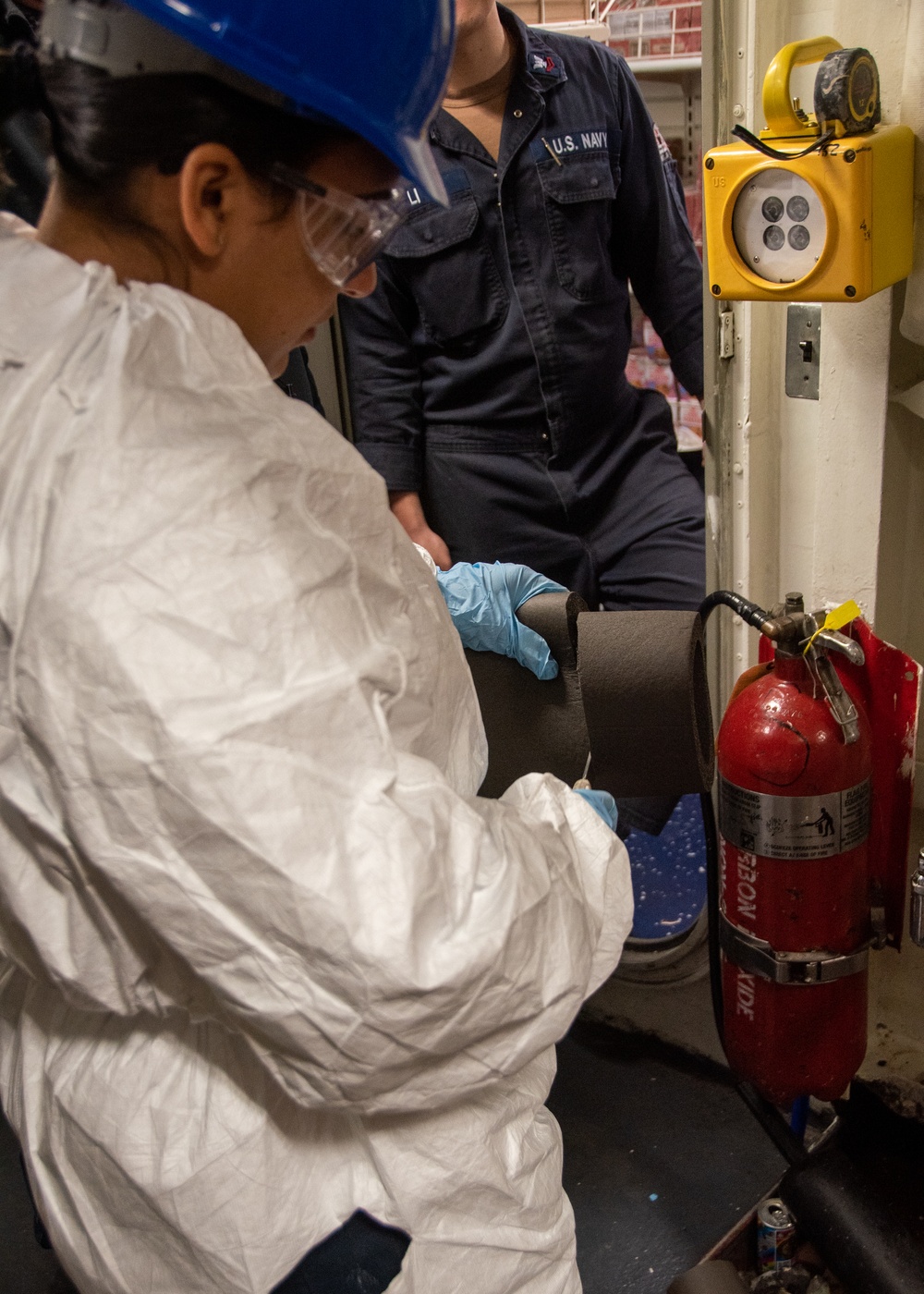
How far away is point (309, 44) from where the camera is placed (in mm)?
682

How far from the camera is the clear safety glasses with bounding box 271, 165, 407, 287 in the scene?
2.42ft

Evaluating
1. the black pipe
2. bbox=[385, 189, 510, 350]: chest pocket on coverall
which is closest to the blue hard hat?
the black pipe

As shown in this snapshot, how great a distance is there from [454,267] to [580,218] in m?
0.25

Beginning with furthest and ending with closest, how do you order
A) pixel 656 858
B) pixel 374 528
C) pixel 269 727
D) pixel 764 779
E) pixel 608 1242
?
1. pixel 656 858
2. pixel 608 1242
3. pixel 764 779
4. pixel 374 528
5. pixel 269 727

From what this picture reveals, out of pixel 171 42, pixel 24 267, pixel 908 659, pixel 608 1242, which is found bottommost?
pixel 608 1242

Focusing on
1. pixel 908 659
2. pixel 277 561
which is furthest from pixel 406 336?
pixel 277 561

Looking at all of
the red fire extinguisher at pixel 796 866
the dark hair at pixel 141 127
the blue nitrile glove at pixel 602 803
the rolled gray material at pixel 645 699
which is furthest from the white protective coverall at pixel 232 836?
the red fire extinguisher at pixel 796 866

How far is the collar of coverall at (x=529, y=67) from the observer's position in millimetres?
1916

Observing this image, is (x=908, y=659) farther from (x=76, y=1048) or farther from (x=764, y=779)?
(x=76, y=1048)

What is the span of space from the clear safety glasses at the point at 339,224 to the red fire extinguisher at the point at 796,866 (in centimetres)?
69

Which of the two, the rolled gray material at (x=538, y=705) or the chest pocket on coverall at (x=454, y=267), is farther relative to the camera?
the chest pocket on coverall at (x=454, y=267)

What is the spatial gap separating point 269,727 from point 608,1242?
143cm

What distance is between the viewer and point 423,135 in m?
0.80

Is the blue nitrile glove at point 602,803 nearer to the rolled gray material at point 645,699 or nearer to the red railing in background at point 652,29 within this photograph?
the rolled gray material at point 645,699
